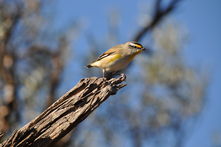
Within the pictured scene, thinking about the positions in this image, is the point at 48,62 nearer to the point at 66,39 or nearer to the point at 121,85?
the point at 66,39

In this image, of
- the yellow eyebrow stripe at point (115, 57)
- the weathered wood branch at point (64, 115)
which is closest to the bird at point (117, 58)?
the yellow eyebrow stripe at point (115, 57)

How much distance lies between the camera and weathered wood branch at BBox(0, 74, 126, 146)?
5449 millimetres

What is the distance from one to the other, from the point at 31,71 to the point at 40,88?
832mm

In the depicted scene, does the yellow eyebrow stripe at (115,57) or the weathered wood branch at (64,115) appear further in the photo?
the yellow eyebrow stripe at (115,57)

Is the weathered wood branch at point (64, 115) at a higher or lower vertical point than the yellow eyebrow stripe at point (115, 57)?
lower

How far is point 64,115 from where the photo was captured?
5.62 meters

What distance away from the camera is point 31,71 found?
14484 millimetres

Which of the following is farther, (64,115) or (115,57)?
(115,57)

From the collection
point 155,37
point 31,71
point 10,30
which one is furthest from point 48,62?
point 155,37

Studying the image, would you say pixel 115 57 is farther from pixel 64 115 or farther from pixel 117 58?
pixel 64 115

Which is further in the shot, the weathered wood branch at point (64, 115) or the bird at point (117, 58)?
the bird at point (117, 58)

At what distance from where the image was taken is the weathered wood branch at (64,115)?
17.9ft

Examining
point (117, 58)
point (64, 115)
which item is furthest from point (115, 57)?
point (64, 115)

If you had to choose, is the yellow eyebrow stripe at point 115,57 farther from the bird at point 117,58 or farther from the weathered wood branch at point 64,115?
the weathered wood branch at point 64,115
